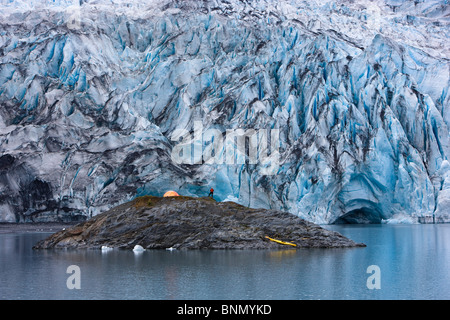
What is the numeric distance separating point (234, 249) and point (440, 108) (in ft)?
83.1

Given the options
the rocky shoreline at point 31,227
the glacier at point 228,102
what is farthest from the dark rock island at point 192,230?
the rocky shoreline at point 31,227

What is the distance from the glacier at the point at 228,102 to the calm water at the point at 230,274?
1439 centimetres

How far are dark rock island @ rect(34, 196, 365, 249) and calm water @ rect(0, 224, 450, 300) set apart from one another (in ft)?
3.85

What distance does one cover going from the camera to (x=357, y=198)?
3525cm

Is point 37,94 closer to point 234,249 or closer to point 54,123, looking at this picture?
point 54,123

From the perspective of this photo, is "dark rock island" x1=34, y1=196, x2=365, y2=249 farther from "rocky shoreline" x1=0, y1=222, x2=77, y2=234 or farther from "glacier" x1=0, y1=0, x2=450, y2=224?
"rocky shoreline" x1=0, y1=222, x2=77, y2=234

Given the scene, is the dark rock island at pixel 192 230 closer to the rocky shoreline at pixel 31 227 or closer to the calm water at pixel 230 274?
the calm water at pixel 230 274

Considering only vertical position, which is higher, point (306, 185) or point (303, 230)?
point (306, 185)

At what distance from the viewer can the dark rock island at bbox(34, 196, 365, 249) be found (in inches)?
Answer: 824

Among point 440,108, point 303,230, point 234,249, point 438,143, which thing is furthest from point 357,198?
point 234,249

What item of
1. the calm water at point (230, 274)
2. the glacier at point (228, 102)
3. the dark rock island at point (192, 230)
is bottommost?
the calm water at point (230, 274)

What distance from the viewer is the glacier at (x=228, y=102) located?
1364 inches

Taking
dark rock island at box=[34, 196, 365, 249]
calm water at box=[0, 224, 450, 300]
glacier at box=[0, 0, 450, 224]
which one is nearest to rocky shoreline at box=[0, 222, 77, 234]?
glacier at box=[0, 0, 450, 224]

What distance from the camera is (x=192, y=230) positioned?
21.4 meters
